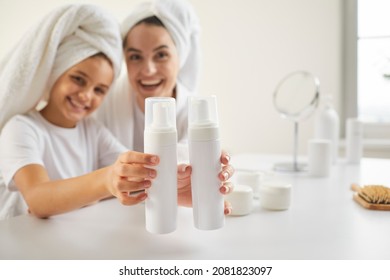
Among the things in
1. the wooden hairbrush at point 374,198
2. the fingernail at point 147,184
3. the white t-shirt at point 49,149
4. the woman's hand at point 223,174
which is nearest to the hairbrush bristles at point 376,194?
the wooden hairbrush at point 374,198

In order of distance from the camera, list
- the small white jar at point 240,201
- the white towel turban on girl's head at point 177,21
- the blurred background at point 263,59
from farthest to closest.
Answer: the blurred background at point 263,59 → the white towel turban on girl's head at point 177,21 → the small white jar at point 240,201

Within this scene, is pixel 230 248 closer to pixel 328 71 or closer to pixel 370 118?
pixel 370 118

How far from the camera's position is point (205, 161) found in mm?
432

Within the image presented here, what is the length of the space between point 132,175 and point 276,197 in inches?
11.6

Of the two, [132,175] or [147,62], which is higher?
[147,62]

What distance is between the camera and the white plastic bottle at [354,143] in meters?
1.11

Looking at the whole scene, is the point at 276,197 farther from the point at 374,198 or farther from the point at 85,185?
the point at 85,185

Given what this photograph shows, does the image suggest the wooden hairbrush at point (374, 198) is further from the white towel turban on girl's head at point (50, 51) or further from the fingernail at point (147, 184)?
the white towel turban on girl's head at point (50, 51)

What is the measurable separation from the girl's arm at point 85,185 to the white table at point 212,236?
24 mm

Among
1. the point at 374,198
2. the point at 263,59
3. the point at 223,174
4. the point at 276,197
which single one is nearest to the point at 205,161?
the point at 223,174

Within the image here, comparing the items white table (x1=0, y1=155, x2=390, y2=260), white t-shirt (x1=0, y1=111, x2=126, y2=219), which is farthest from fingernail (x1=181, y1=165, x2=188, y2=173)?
white t-shirt (x1=0, y1=111, x2=126, y2=219)

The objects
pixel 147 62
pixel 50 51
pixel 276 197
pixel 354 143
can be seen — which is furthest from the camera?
pixel 354 143

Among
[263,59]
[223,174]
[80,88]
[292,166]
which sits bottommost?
[292,166]
